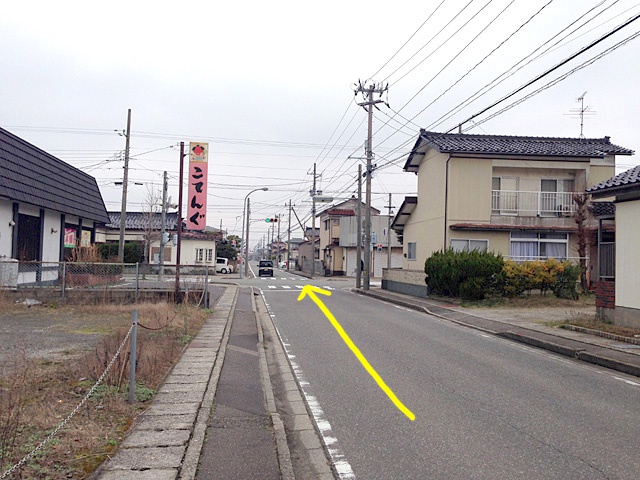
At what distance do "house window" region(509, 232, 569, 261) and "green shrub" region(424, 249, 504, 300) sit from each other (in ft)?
15.7

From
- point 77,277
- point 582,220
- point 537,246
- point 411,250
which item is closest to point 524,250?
point 537,246

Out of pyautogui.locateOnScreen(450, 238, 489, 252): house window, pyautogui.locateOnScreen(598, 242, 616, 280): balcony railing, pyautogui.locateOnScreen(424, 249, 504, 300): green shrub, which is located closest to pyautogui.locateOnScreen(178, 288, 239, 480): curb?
pyautogui.locateOnScreen(598, 242, 616, 280): balcony railing

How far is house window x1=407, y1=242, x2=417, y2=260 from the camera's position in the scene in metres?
31.7

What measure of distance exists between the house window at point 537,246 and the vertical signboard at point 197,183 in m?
15.0

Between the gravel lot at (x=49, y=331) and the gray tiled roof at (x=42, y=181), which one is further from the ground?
the gray tiled roof at (x=42, y=181)

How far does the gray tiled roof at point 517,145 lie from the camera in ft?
85.8

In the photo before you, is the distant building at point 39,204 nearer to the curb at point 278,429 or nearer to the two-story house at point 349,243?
the curb at point 278,429

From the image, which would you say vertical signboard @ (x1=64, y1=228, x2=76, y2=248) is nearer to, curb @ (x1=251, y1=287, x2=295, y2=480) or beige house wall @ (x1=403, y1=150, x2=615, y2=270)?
beige house wall @ (x1=403, y1=150, x2=615, y2=270)

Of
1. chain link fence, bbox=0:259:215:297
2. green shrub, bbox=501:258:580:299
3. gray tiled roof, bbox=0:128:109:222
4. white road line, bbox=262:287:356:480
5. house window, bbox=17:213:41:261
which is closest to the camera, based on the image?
white road line, bbox=262:287:356:480

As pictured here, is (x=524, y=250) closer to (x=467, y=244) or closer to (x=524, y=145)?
(x=467, y=244)

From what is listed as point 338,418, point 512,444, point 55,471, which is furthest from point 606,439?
point 55,471

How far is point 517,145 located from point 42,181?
21.6 m

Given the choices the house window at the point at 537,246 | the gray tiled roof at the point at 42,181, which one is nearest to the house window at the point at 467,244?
the house window at the point at 537,246

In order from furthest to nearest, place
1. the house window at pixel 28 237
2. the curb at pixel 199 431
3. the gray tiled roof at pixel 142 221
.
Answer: the gray tiled roof at pixel 142 221 < the house window at pixel 28 237 < the curb at pixel 199 431
